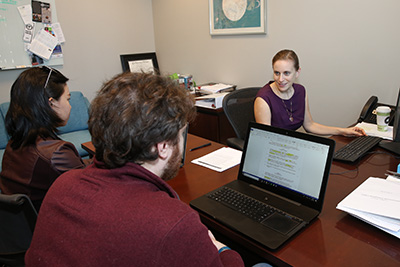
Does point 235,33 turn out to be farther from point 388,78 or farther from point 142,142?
point 142,142

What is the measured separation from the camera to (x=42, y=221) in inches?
Result: 32.2

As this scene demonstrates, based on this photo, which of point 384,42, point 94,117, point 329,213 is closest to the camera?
point 94,117

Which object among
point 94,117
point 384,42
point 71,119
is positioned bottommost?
point 71,119

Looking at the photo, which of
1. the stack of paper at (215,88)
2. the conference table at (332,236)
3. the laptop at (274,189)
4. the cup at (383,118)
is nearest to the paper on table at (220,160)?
the conference table at (332,236)

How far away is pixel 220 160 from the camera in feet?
5.40

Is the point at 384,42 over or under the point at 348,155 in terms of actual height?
over

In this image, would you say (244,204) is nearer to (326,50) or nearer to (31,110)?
(31,110)

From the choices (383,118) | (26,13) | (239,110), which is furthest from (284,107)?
(26,13)

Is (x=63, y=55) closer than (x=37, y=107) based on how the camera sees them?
No

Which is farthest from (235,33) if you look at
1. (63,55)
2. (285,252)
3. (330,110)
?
(285,252)

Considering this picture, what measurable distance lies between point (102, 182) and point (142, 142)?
0.46 ft

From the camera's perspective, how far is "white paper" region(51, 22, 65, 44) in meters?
3.40

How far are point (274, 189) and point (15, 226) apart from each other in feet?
3.59

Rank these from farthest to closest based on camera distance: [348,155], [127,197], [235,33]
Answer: [235,33]
[348,155]
[127,197]
